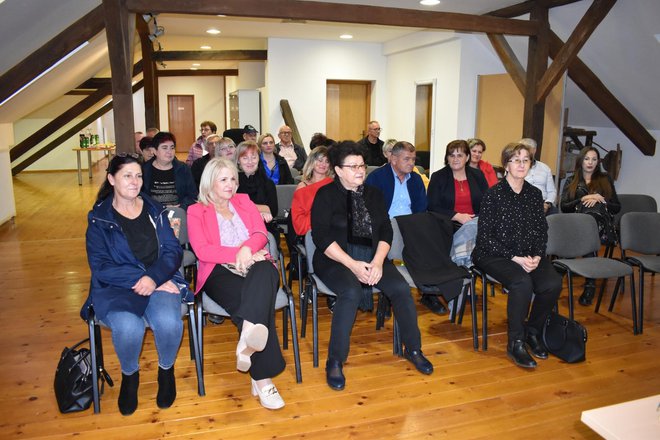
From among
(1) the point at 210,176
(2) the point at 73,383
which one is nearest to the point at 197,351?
(2) the point at 73,383

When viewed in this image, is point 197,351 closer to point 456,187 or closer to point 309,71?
point 456,187

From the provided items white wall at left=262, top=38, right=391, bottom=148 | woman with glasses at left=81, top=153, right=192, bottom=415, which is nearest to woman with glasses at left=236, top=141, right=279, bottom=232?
woman with glasses at left=81, top=153, right=192, bottom=415

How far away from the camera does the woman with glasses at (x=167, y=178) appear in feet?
13.7

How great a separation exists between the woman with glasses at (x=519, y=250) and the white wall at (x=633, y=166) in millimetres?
4204

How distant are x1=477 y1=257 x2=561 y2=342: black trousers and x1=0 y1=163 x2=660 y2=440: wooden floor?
0.22m

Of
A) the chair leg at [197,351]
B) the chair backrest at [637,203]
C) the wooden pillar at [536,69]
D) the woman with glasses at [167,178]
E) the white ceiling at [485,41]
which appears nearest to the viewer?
the chair leg at [197,351]

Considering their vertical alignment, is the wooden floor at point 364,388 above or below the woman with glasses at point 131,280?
below

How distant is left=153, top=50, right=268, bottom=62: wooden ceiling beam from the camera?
9969 millimetres

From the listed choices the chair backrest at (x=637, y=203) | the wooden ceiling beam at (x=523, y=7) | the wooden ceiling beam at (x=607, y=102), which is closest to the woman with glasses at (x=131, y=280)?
the chair backrest at (x=637, y=203)

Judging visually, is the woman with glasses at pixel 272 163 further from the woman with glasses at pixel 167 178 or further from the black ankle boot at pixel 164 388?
the black ankle boot at pixel 164 388

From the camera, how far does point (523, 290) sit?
3.10 m

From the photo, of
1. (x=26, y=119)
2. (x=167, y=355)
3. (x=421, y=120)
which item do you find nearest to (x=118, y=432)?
(x=167, y=355)

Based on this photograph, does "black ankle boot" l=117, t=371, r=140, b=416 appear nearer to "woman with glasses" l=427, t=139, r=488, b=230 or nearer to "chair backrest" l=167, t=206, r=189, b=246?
"chair backrest" l=167, t=206, r=189, b=246

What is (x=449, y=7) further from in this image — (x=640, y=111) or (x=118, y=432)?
(x=118, y=432)
